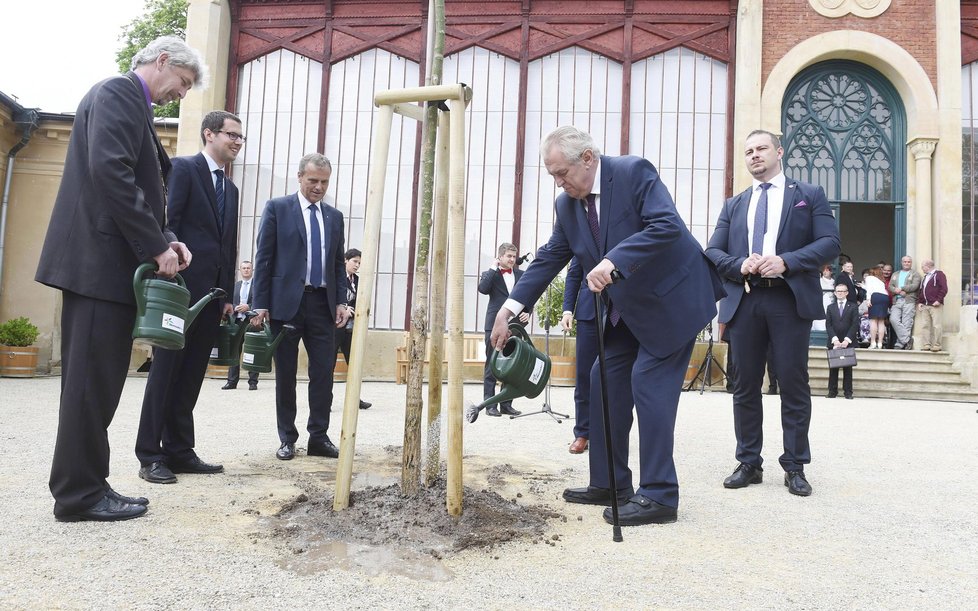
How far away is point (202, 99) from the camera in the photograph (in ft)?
44.4

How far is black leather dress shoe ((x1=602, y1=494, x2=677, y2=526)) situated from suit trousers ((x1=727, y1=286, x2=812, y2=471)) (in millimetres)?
1123

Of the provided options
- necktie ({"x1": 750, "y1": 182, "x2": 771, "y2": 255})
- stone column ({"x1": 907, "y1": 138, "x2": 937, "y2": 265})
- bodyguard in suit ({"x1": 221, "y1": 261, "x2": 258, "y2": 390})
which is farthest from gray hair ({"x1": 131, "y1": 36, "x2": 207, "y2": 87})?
stone column ({"x1": 907, "y1": 138, "x2": 937, "y2": 265})

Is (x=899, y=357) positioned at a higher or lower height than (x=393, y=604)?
higher

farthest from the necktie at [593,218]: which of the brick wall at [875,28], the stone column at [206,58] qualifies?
the stone column at [206,58]

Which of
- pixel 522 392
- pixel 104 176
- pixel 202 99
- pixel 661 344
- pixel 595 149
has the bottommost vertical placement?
pixel 522 392

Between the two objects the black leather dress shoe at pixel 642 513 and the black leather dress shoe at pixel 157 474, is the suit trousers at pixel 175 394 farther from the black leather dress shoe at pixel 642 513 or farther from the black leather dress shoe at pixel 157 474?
the black leather dress shoe at pixel 642 513

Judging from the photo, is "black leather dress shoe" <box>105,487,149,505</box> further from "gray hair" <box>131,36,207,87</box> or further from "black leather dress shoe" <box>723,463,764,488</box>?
"black leather dress shoe" <box>723,463,764,488</box>

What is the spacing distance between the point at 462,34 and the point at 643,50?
3.59 metres

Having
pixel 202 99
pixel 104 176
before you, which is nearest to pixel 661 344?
pixel 104 176

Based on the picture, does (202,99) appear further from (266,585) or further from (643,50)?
(266,585)

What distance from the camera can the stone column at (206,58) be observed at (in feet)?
43.9

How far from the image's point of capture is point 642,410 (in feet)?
10.2

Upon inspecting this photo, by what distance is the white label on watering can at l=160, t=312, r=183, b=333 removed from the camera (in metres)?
2.77

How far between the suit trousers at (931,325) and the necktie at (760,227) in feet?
32.0
